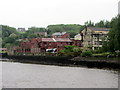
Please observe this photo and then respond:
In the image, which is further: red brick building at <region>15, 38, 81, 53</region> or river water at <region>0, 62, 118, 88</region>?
red brick building at <region>15, 38, 81, 53</region>

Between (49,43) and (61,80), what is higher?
(49,43)

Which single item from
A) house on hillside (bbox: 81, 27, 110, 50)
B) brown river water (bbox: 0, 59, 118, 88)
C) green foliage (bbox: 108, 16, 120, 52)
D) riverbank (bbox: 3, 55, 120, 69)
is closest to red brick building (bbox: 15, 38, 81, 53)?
riverbank (bbox: 3, 55, 120, 69)

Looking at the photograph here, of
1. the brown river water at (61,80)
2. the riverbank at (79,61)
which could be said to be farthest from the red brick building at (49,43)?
the brown river water at (61,80)

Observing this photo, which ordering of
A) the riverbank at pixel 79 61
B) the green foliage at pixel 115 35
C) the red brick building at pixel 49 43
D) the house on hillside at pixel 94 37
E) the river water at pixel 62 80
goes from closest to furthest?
1. the river water at pixel 62 80
2. the green foliage at pixel 115 35
3. the riverbank at pixel 79 61
4. the house on hillside at pixel 94 37
5. the red brick building at pixel 49 43

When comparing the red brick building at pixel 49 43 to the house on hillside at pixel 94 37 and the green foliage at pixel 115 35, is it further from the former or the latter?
the green foliage at pixel 115 35

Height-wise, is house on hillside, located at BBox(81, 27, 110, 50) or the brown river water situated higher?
house on hillside, located at BBox(81, 27, 110, 50)

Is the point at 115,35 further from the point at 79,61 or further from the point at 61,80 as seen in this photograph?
the point at 61,80

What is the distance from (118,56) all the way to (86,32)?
33.1m

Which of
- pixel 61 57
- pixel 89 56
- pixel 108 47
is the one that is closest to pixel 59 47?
pixel 61 57

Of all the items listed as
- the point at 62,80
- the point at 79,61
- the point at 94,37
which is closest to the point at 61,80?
the point at 62,80

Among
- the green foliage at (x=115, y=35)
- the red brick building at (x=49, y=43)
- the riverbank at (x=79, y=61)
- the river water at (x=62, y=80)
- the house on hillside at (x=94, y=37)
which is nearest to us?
the river water at (x=62, y=80)

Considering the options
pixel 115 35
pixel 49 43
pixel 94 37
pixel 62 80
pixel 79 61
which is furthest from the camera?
pixel 49 43

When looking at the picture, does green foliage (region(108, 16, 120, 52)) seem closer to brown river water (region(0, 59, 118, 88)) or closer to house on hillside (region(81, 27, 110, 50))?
brown river water (region(0, 59, 118, 88))

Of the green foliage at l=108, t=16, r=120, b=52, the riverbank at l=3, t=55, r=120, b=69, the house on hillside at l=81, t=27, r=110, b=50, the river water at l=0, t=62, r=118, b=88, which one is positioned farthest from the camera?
the house on hillside at l=81, t=27, r=110, b=50
